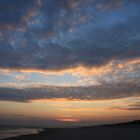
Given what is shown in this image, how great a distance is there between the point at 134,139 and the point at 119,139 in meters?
1.31

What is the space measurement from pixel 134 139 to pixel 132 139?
0.58ft

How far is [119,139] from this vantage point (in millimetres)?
24234

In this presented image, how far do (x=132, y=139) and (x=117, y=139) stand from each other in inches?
51.9

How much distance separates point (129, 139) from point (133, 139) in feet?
1.17

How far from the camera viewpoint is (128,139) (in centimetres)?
2383

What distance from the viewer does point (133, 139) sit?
78.2ft

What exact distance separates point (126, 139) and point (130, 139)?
1.15 feet

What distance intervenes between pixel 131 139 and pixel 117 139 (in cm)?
124

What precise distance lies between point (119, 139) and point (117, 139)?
0.18 metres

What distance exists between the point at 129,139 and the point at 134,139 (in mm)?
454

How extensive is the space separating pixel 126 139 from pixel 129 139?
0.85ft

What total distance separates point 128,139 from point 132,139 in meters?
0.37

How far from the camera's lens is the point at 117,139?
24.3 m
